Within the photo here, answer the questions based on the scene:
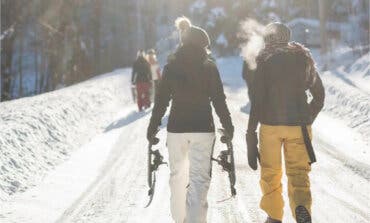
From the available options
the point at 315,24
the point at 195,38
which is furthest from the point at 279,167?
the point at 315,24

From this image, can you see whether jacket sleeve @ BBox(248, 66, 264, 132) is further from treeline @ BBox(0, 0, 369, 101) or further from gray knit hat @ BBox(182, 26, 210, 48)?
treeline @ BBox(0, 0, 369, 101)

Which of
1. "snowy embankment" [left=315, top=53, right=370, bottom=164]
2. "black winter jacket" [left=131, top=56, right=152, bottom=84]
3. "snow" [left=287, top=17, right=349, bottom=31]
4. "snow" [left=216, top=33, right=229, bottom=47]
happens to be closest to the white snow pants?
"snowy embankment" [left=315, top=53, right=370, bottom=164]

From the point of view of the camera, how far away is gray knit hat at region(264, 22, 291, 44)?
613 cm

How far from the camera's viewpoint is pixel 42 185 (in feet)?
30.8

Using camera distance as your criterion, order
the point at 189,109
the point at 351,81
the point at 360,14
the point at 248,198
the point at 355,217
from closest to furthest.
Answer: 1. the point at 189,109
2. the point at 355,217
3. the point at 248,198
4. the point at 351,81
5. the point at 360,14

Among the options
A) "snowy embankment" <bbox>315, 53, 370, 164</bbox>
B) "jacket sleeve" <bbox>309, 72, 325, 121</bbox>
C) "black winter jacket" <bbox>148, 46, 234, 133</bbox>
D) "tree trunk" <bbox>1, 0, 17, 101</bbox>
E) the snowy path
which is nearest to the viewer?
"black winter jacket" <bbox>148, 46, 234, 133</bbox>

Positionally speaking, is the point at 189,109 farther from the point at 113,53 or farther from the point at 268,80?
the point at 113,53

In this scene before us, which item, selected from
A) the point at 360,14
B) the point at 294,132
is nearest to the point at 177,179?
the point at 294,132

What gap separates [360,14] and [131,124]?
4079cm

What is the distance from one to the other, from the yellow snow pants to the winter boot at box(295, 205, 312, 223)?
45 mm

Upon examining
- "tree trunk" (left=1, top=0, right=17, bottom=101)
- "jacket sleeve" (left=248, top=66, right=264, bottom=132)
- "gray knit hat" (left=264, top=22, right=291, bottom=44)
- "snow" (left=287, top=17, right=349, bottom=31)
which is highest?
"gray knit hat" (left=264, top=22, right=291, bottom=44)

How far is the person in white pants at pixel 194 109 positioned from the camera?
585 centimetres

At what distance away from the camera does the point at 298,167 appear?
19.7 ft

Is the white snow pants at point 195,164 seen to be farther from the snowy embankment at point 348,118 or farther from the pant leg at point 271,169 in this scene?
the snowy embankment at point 348,118
